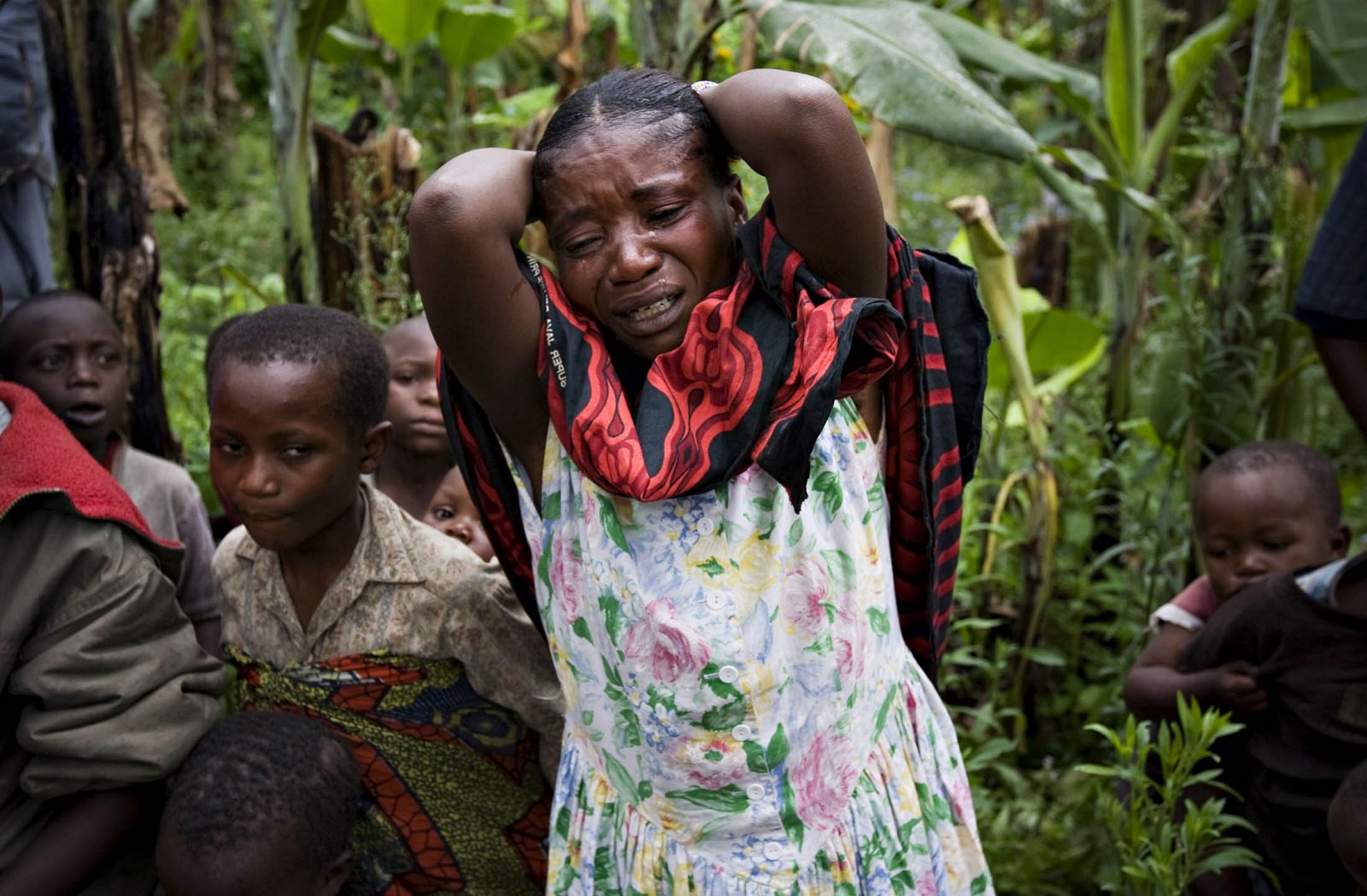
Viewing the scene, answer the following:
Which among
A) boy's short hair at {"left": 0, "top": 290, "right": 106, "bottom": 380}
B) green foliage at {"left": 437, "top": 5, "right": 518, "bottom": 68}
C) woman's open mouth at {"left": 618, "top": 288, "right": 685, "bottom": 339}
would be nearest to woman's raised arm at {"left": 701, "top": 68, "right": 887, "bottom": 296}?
woman's open mouth at {"left": 618, "top": 288, "right": 685, "bottom": 339}

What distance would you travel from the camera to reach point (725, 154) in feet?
5.89

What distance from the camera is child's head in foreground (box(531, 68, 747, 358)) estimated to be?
1.70 metres

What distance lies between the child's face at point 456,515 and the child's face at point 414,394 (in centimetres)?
11

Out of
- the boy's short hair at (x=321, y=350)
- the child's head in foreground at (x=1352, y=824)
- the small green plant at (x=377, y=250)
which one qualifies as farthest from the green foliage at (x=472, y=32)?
the child's head in foreground at (x=1352, y=824)

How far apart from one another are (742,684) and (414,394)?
1558mm

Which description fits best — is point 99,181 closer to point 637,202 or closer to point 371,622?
point 371,622

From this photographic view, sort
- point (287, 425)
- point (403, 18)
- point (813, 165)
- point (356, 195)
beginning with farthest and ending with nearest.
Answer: point (403, 18) < point (356, 195) < point (287, 425) < point (813, 165)

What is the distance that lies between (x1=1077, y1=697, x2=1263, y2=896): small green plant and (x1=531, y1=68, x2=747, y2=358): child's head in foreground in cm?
121

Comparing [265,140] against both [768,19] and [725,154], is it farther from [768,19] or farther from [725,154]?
[725,154]

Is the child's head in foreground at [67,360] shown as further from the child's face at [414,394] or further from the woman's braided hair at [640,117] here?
the woman's braided hair at [640,117]

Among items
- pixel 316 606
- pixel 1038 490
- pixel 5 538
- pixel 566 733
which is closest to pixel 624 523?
pixel 566 733

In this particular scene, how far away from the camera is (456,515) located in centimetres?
293

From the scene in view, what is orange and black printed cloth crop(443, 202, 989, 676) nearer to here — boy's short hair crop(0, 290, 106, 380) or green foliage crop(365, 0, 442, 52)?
boy's short hair crop(0, 290, 106, 380)

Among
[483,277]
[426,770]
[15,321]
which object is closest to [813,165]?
[483,277]
